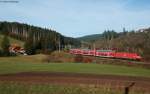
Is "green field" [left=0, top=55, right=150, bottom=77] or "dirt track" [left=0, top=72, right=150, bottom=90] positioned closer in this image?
"dirt track" [left=0, top=72, right=150, bottom=90]

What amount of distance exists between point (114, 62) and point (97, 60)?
8.39 m

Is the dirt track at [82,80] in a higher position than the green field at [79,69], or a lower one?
lower

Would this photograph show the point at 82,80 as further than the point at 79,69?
No

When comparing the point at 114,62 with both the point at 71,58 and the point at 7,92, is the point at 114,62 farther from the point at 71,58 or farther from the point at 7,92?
the point at 7,92

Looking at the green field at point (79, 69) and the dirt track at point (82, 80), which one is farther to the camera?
the green field at point (79, 69)

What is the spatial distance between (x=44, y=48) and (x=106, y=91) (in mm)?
150710

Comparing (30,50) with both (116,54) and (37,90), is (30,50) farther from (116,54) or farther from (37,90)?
(37,90)

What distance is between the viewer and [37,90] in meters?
26.5

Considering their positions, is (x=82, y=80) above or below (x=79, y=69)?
below

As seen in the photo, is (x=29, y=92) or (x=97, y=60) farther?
(x=97, y=60)

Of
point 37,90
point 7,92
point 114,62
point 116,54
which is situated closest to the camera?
point 7,92

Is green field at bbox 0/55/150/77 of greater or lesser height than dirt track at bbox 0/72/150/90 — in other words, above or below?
above

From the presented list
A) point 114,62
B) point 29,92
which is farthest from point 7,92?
point 114,62

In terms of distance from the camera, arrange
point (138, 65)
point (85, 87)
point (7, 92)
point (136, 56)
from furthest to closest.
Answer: point (136, 56)
point (138, 65)
point (85, 87)
point (7, 92)
